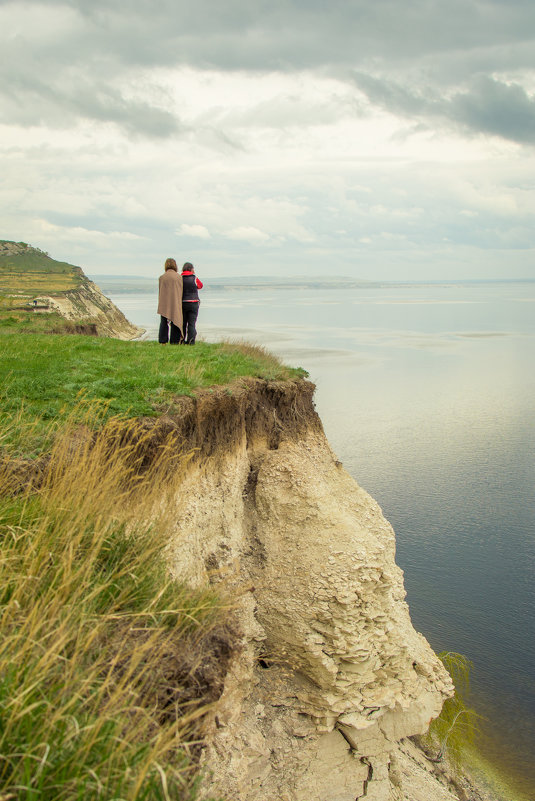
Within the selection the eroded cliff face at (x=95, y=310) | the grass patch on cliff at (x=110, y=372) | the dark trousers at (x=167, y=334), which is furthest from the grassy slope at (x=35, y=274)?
the grass patch on cliff at (x=110, y=372)

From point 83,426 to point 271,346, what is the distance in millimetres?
53612

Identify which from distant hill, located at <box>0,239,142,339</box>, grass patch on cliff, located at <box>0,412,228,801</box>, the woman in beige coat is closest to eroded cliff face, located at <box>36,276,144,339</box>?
distant hill, located at <box>0,239,142,339</box>

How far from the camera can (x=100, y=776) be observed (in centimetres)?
302

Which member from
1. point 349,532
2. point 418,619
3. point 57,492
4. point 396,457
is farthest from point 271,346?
point 57,492

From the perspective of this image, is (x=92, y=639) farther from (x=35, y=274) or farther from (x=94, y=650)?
(x=35, y=274)

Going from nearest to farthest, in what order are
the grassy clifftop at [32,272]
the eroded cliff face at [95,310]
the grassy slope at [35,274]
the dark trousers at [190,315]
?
1. the dark trousers at [190,315]
2. the eroded cliff face at [95,310]
3. the grassy slope at [35,274]
4. the grassy clifftop at [32,272]

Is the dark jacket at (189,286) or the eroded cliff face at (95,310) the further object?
the eroded cliff face at (95,310)

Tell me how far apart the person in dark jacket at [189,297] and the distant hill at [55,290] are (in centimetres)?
1867

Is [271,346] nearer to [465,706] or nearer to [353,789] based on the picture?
[465,706]

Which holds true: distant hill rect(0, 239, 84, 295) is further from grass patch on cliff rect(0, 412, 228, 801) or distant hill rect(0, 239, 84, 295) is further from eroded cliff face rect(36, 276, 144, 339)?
grass patch on cliff rect(0, 412, 228, 801)

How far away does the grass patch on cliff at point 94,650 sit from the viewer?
9.78 ft

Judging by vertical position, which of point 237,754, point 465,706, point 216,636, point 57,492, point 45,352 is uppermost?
point 45,352

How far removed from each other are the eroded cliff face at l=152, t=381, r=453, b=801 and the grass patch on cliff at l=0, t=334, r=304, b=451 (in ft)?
2.38

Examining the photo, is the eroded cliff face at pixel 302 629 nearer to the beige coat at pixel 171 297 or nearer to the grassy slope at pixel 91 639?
the grassy slope at pixel 91 639
